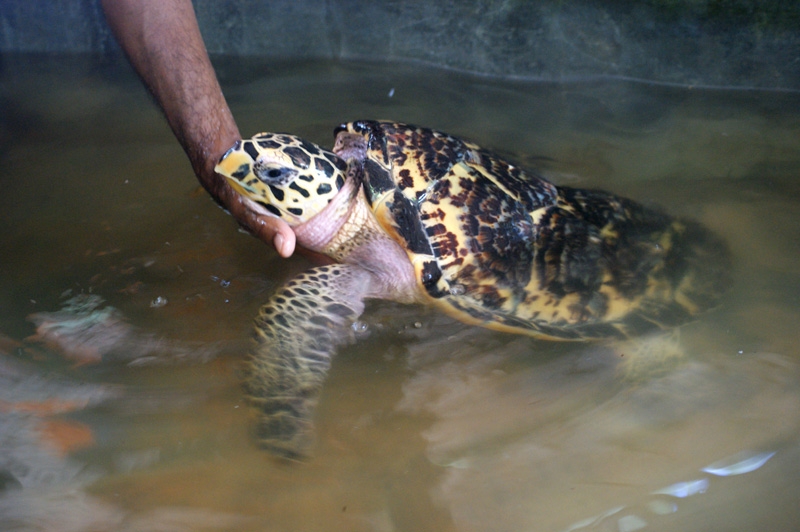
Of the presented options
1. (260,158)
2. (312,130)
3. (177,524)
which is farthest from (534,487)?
(312,130)

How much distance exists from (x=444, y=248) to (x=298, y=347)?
659mm

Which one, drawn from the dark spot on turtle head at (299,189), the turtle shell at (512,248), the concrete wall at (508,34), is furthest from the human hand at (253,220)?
the concrete wall at (508,34)

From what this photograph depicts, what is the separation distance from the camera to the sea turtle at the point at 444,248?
2.10 metres

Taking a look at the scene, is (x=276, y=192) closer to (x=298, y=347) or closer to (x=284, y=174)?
(x=284, y=174)

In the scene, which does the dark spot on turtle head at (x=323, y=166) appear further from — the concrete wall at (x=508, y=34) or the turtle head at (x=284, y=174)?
the concrete wall at (x=508, y=34)

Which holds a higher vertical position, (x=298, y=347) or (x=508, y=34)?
(x=508, y=34)

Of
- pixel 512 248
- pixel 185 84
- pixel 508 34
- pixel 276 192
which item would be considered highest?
pixel 508 34

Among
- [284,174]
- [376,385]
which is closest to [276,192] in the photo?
[284,174]

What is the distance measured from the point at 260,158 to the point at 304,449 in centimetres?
113

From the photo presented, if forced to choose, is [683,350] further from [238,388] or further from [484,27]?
[484,27]

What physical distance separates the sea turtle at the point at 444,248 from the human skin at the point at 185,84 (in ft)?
0.45

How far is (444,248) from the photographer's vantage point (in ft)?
6.95

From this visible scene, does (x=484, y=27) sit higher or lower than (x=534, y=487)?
higher

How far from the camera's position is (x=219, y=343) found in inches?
80.0
